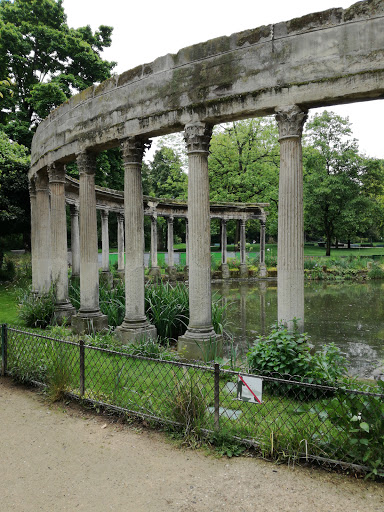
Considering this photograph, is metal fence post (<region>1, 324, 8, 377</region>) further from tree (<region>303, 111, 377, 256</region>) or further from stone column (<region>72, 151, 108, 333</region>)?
tree (<region>303, 111, 377, 256</region>)

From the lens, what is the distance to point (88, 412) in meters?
6.75

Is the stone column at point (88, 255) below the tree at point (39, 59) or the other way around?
below

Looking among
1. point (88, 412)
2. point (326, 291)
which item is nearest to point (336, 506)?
point (88, 412)

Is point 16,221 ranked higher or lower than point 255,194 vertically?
lower

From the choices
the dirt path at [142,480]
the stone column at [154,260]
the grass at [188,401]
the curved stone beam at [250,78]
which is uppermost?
the curved stone beam at [250,78]

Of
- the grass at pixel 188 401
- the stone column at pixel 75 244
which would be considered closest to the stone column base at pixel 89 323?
the grass at pixel 188 401

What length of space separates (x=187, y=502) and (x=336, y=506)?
163cm

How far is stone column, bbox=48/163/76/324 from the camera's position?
1384 centimetres

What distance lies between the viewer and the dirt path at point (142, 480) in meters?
4.33

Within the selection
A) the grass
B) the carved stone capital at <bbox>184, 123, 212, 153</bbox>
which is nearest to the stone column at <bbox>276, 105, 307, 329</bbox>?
the carved stone capital at <bbox>184, 123, 212, 153</bbox>

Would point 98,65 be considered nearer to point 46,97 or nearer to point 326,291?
point 46,97

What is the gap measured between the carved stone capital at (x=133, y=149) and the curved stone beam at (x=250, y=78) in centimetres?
19

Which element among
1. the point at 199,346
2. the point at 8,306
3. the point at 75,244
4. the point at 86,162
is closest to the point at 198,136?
the point at 86,162

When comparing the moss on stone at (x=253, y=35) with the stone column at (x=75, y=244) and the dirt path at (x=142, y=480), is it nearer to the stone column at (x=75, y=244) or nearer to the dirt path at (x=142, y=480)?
the dirt path at (x=142, y=480)
